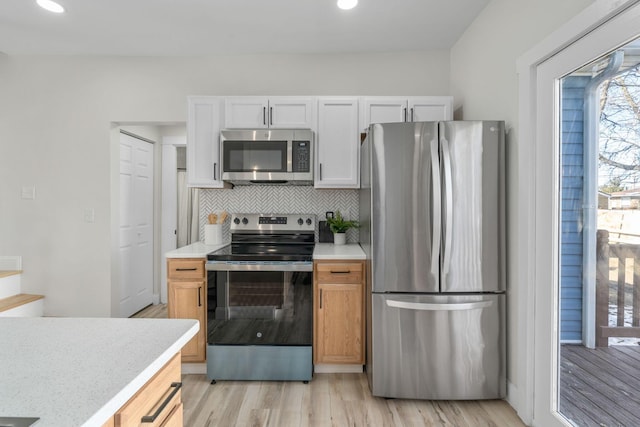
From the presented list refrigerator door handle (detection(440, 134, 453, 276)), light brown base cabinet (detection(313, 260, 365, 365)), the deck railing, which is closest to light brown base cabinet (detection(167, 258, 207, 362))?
light brown base cabinet (detection(313, 260, 365, 365))

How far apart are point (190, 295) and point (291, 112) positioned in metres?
1.65

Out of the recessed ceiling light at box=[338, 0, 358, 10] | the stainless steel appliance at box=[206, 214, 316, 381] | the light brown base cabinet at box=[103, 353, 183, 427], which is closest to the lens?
the light brown base cabinet at box=[103, 353, 183, 427]

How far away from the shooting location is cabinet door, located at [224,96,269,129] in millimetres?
2928

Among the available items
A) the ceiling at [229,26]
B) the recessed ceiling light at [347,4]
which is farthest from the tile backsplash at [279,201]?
the recessed ceiling light at [347,4]

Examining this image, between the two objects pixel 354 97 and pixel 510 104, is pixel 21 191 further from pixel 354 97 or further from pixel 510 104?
pixel 510 104

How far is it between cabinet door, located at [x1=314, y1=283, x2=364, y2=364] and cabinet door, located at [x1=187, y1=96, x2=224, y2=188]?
4.36ft

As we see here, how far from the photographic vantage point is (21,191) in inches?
130

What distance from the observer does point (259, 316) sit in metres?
A: 2.55

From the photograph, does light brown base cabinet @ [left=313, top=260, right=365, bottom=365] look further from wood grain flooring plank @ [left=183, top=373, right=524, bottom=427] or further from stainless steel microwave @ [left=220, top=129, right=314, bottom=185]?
stainless steel microwave @ [left=220, top=129, right=314, bottom=185]

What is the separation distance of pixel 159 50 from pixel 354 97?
181 cm

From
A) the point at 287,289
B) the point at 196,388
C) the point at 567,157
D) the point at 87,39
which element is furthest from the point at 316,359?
the point at 87,39

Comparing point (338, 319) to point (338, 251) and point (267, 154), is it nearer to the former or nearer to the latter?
point (338, 251)

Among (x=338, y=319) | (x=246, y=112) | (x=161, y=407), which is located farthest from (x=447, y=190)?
(x=161, y=407)

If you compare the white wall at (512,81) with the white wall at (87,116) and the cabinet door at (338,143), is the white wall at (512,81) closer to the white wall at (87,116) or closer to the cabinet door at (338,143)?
the white wall at (87,116)
